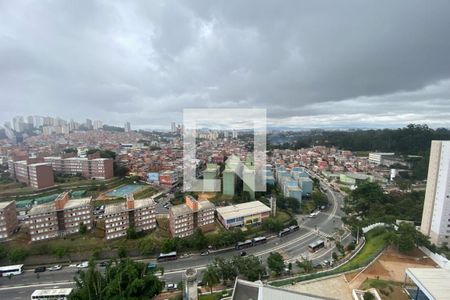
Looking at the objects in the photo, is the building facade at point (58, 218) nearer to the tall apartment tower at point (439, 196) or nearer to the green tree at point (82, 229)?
the green tree at point (82, 229)

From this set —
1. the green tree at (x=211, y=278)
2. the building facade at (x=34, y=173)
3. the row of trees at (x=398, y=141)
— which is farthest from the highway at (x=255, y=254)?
the row of trees at (x=398, y=141)

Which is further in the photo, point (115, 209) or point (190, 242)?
point (115, 209)

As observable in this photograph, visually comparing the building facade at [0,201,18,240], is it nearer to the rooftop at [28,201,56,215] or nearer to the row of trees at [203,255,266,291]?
the rooftop at [28,201,56,215]

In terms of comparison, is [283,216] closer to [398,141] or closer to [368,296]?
[368,296]

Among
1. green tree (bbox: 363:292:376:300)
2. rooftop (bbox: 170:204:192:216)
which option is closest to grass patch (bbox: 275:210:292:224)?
rooftop (bbox: 170:204:192:216)

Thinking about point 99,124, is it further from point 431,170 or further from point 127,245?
point 431,170

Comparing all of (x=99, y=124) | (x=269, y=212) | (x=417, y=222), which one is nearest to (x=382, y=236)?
(x=417, y=222)

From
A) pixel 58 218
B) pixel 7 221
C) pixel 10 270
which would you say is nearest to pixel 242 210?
pixel 58 218
